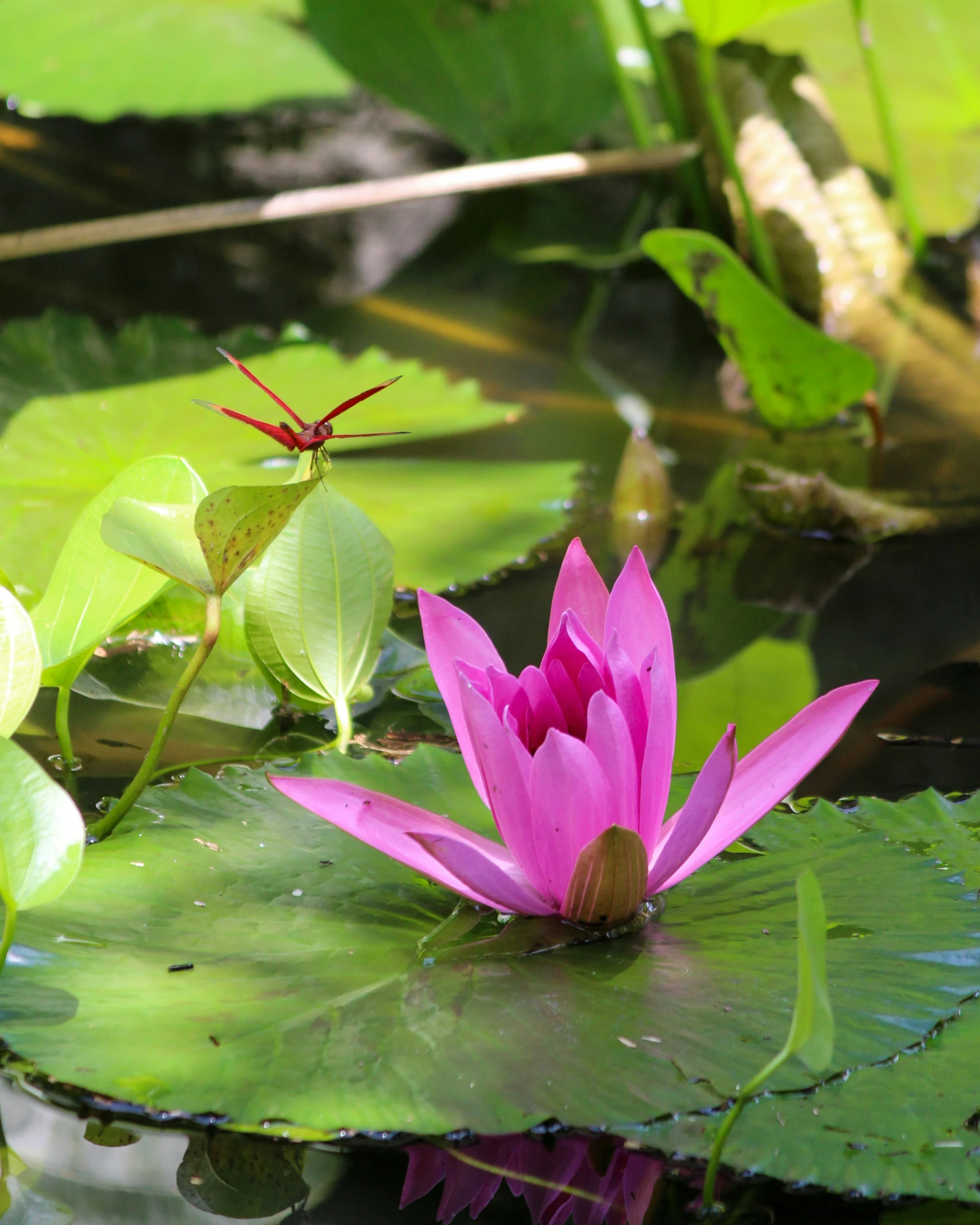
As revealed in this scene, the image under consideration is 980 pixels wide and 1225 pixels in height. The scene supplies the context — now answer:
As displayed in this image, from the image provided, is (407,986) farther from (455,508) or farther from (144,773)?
(455,508)

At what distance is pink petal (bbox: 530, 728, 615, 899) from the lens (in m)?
0.47

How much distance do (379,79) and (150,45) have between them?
42 cm

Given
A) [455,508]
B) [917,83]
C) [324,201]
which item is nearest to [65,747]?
[455,508]

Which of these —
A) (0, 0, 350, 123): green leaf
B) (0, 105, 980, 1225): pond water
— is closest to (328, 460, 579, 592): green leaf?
(0, 105, 980, 1225): pond water

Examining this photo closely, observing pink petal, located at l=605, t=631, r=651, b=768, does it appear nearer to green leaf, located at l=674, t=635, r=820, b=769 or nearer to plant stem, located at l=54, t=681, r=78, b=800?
green leaf, located at l=674, t=635, r=820, b=769

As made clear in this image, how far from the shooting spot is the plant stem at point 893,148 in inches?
70.0

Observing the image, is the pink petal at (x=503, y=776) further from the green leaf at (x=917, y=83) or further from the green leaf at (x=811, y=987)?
the green leaf at (x=917, y=83)

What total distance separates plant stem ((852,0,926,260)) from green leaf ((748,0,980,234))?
6cm

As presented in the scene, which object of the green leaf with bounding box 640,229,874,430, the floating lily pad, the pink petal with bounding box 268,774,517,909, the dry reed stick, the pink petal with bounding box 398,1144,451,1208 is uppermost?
the dry reed stick

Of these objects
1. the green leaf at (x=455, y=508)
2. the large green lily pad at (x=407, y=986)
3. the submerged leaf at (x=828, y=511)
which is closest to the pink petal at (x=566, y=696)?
the large green lily pad at (x=407, y=986)

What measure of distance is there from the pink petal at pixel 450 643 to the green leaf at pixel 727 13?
1.29 metres

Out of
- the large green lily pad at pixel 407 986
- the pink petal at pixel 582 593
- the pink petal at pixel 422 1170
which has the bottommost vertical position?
the pink petal at pixel 422 1170

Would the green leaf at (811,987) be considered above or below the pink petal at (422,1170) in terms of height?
above

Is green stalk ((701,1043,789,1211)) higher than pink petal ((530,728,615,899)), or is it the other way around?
pink petal ((530,728,615,899))
